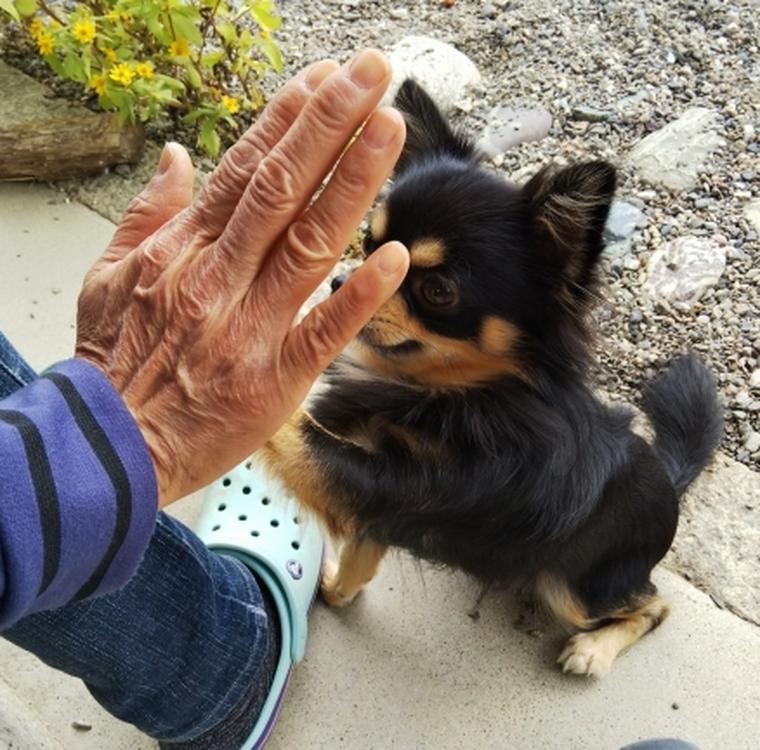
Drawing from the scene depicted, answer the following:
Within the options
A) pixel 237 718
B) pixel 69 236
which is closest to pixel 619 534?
pixel 237 718

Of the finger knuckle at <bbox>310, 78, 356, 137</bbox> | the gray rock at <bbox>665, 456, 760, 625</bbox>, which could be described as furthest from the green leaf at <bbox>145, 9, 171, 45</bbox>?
the gray rock at <bbox>665, 456, 760, 625</bbox>

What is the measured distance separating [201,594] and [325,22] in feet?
Answer: 9.13

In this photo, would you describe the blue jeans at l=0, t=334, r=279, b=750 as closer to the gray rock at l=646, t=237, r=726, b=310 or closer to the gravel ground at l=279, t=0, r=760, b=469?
the gravel ground at l=279, t=0, r=760, b=469

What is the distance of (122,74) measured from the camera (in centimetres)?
267

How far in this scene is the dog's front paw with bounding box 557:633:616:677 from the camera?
2.07 m

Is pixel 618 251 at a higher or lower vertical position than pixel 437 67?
lower

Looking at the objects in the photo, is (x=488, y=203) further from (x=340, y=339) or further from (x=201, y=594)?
(x=201, y=594)

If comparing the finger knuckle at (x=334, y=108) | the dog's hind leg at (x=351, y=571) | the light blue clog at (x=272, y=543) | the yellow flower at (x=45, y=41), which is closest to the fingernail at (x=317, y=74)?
the finger knuckle at (x=334, y=108)

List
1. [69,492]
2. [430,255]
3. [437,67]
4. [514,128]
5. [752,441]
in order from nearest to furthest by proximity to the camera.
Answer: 1. [69,492]
2. [430,255]
3. [752,441]
4. [514,128]
5. [437,67]

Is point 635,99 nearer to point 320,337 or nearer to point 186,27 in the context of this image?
point 186,27

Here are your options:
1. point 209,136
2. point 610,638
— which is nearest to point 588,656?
point 610,638

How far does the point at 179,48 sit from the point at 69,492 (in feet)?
7.18

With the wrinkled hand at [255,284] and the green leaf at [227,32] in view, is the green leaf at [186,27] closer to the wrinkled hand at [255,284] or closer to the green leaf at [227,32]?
the green leaf at [227,32]

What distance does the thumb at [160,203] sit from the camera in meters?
1.36
